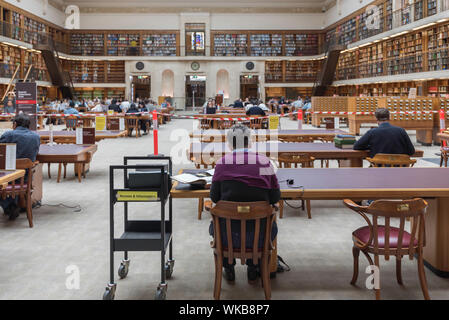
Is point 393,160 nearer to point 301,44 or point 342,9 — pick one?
point 342,9

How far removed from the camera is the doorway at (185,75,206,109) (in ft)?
85.1

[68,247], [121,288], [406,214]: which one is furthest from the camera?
[68,247]

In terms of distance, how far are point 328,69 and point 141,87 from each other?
10336 mm

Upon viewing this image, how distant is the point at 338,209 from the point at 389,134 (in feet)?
3.07

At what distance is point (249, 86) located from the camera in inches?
1035

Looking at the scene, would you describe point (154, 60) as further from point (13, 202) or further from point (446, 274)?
point (446, 274)

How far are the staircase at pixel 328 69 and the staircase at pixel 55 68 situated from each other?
41.0 feet

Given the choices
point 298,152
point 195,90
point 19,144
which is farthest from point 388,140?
point 195,90

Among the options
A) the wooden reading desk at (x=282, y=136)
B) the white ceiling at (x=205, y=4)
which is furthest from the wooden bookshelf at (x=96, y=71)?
the wooden reading desk at (x=282, y=136)
